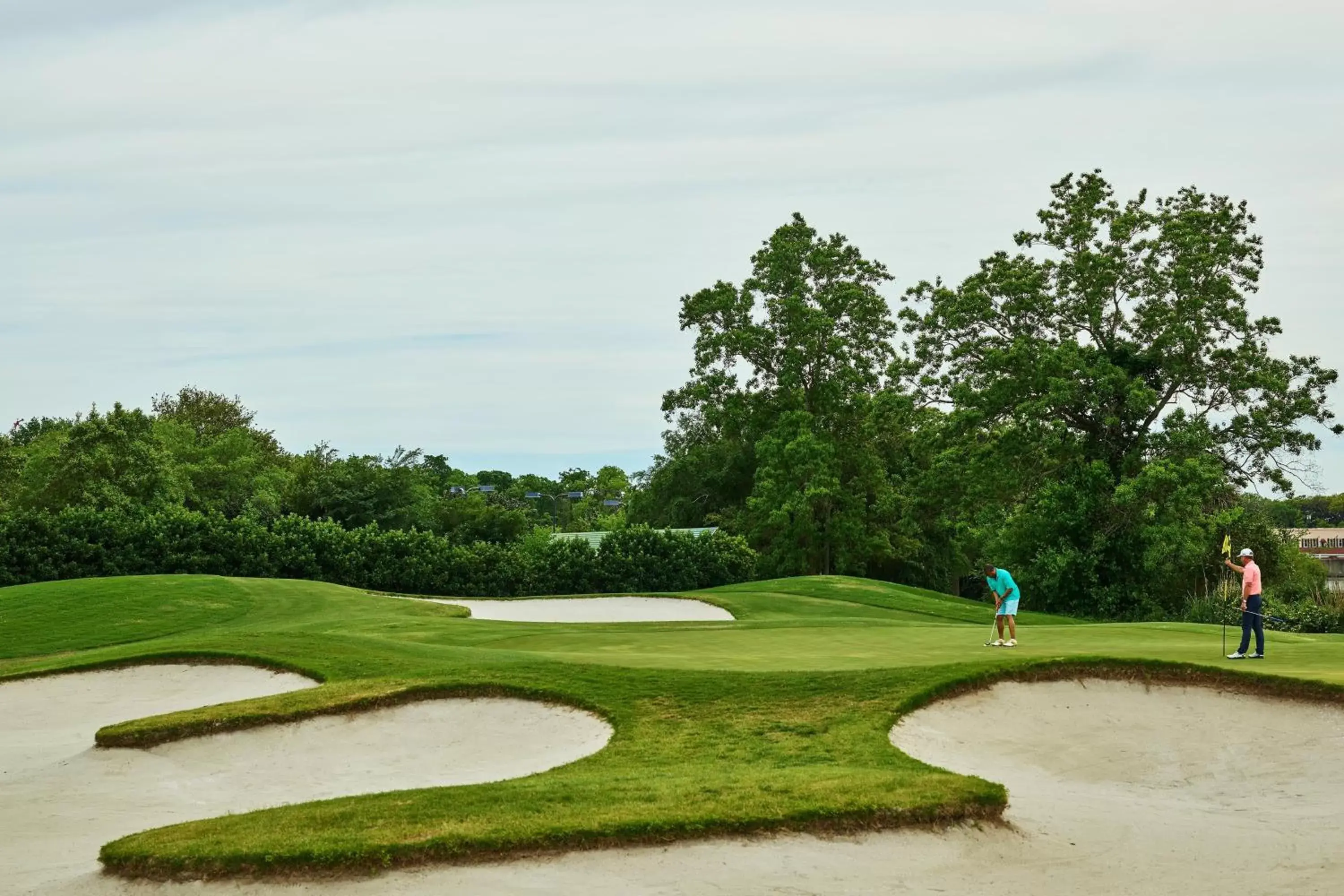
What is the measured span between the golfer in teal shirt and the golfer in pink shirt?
11.2 feet

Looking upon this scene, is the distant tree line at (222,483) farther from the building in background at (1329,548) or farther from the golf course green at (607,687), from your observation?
the building in background at (1329,548)

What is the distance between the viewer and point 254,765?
14789 millimetres

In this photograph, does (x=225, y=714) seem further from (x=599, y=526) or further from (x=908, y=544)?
(x=599, y=526)

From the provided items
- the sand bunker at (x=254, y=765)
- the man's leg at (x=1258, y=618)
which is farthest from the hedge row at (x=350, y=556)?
the man's leg at (x=1258, y=618)

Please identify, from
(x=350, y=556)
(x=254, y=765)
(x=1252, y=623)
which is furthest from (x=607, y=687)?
(x=350, y=556)

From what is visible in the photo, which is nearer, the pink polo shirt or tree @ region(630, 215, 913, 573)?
the pink polo shirt

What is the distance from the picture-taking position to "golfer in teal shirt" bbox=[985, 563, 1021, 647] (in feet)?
67.6

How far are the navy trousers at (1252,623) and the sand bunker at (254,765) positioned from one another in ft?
30.1

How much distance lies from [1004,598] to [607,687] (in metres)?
7.59

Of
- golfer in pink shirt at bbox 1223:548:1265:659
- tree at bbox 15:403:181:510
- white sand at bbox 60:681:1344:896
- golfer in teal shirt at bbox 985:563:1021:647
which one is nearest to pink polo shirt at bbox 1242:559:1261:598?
golfer in pink shirt at bbox 1223:548:1265:659

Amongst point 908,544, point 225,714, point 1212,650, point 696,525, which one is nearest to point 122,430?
point 696,525

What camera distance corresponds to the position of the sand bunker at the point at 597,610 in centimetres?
3069

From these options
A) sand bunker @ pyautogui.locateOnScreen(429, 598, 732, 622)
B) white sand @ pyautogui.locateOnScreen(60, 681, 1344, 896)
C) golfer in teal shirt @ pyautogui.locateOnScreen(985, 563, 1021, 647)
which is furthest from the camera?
sand bunker @ pyautogui.locateOnScreen(429, 598, 732, 622)

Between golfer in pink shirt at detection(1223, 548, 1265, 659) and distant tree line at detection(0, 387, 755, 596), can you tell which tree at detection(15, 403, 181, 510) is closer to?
distant tree line at detection(0, 387, 755, 596)
